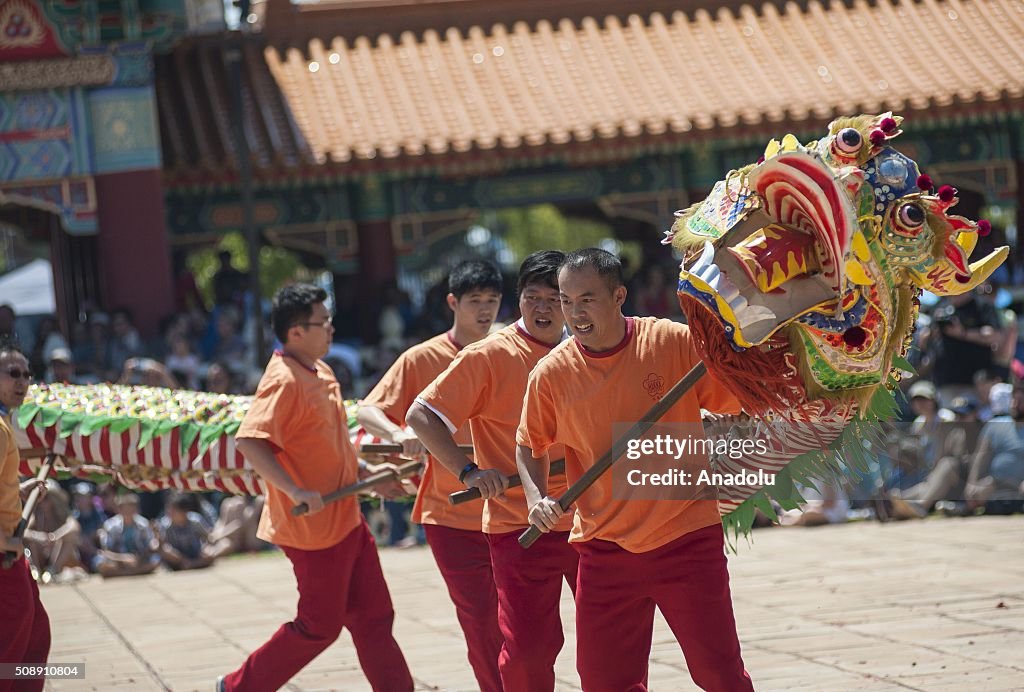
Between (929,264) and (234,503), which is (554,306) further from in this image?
(234,503)

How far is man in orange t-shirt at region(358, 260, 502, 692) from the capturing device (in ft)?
17.9

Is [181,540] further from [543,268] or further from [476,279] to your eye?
[543,268]

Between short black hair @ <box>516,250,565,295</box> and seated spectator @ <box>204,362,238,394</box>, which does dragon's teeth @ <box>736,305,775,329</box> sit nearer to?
short black hair @ <box>516,250,565,295</box>

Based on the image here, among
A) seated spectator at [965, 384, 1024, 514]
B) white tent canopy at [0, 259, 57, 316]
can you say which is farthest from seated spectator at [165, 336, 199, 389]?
seated spectator at [965, 384, 1024, 514]

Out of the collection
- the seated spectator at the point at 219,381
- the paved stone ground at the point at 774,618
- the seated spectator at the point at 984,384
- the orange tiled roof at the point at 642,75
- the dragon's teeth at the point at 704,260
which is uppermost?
the orange tiled roof at the point at 642,75

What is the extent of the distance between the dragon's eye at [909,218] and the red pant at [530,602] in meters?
1.59

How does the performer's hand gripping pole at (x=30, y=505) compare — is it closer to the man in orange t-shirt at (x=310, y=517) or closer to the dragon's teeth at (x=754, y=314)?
the man in orange t-shirt at (x=310, y=517)

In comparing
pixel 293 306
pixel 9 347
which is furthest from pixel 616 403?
pixel 9 347

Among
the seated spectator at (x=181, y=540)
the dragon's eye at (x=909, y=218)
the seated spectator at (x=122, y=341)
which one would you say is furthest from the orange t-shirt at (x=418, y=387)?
the seated spectator at (x=122, y=341)

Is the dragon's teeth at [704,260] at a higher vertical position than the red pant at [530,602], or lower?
higher

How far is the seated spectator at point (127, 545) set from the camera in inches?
454

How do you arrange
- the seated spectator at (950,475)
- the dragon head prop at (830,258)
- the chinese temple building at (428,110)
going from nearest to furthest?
the dragon head prop at (830,258) → the seated spectator at (950,475) → the chinese temple building at (428,110)

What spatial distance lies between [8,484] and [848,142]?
123 inches

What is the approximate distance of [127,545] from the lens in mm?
11648
